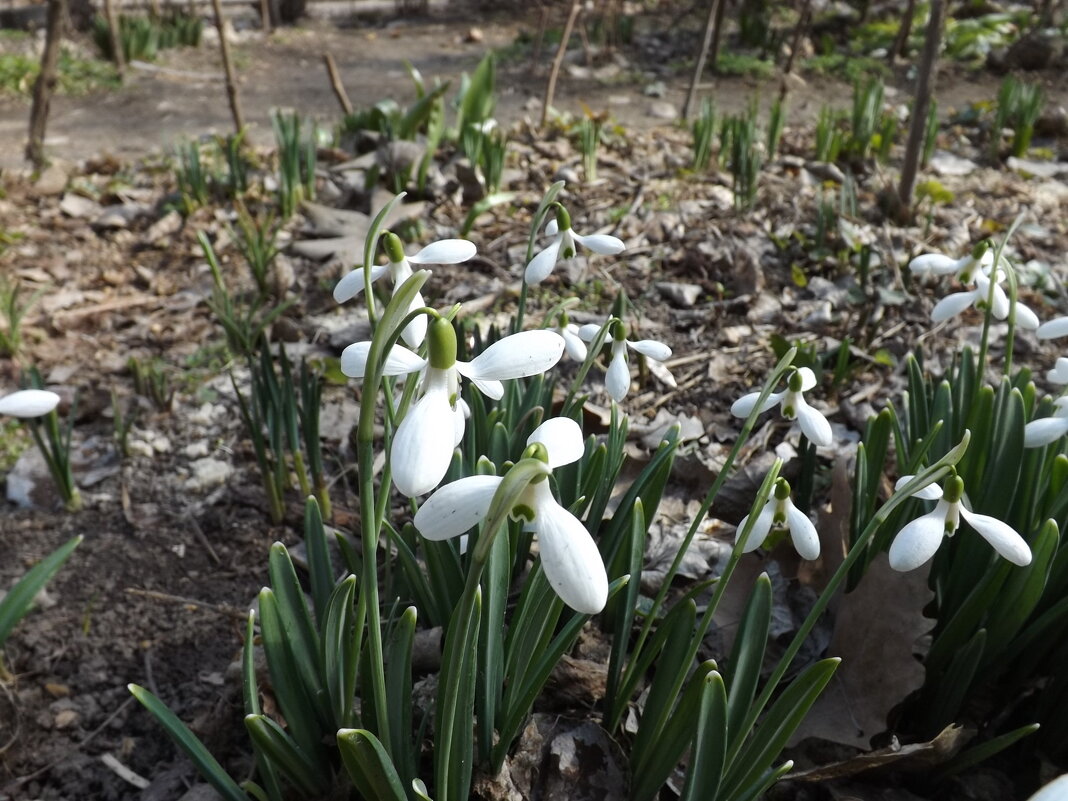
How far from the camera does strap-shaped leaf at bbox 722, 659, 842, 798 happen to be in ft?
3.50

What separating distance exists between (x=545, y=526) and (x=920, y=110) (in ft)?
11.1

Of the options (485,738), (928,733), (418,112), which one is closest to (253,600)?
(485,738)

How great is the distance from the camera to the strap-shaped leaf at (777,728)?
107cm

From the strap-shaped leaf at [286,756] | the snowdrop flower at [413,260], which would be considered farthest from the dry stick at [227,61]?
the strap-shaped leaf at [286,756]

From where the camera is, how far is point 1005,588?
1.34m

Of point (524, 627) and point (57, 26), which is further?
point (57, 26)

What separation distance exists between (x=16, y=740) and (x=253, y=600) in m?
0.49

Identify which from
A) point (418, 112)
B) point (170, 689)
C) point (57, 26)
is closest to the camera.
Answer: point (170, 689)

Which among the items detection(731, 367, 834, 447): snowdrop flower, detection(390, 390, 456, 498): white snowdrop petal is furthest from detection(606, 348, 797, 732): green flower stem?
detection(390, 390, 456, 498): white snowdrop petal

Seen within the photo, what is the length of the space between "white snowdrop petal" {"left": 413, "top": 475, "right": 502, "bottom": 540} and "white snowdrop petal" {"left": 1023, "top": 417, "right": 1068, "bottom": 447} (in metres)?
0.94

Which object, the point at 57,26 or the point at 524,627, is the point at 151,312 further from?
the point at 524,627

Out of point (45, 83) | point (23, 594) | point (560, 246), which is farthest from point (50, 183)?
point (560, 246)

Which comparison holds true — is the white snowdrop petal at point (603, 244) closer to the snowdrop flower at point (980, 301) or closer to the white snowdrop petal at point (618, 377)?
the white snowdrop petal at point (618, 377)

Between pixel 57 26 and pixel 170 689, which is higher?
pixel 57 26
